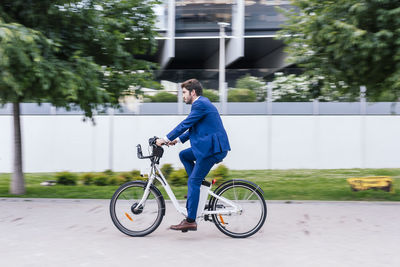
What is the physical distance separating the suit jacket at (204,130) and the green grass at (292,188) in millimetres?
3807

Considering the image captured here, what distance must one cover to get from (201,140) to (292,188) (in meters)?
5.70

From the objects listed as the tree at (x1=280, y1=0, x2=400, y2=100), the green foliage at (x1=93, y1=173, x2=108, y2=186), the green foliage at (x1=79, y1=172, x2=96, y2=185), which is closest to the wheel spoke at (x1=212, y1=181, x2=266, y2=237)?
the tree at (x1=280, y1=0, x2=400, y2=100)

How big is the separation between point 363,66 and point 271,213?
2.83 m

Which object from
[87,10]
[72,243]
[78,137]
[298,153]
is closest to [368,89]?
[87,10]

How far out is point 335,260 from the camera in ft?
15.0

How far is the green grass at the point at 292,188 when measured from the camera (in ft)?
Result: 30.2

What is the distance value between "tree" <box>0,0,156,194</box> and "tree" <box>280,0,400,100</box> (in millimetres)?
3149

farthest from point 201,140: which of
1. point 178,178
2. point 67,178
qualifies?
point 67,178

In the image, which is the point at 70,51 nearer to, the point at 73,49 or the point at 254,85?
the point at 73,49

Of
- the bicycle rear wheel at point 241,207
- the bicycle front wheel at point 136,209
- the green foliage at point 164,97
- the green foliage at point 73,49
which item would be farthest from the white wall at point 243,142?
the bicycle rear wheel at point 241,207

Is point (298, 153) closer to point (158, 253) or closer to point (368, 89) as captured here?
point (368, 89)

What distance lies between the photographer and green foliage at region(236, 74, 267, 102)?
15213mm

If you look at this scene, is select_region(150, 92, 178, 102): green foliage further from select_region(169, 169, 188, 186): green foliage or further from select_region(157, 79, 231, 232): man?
select_region(157, 79, 231, 232): man

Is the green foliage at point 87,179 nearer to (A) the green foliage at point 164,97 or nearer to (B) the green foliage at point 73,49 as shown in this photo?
(B) the green foliage at point 73,49
